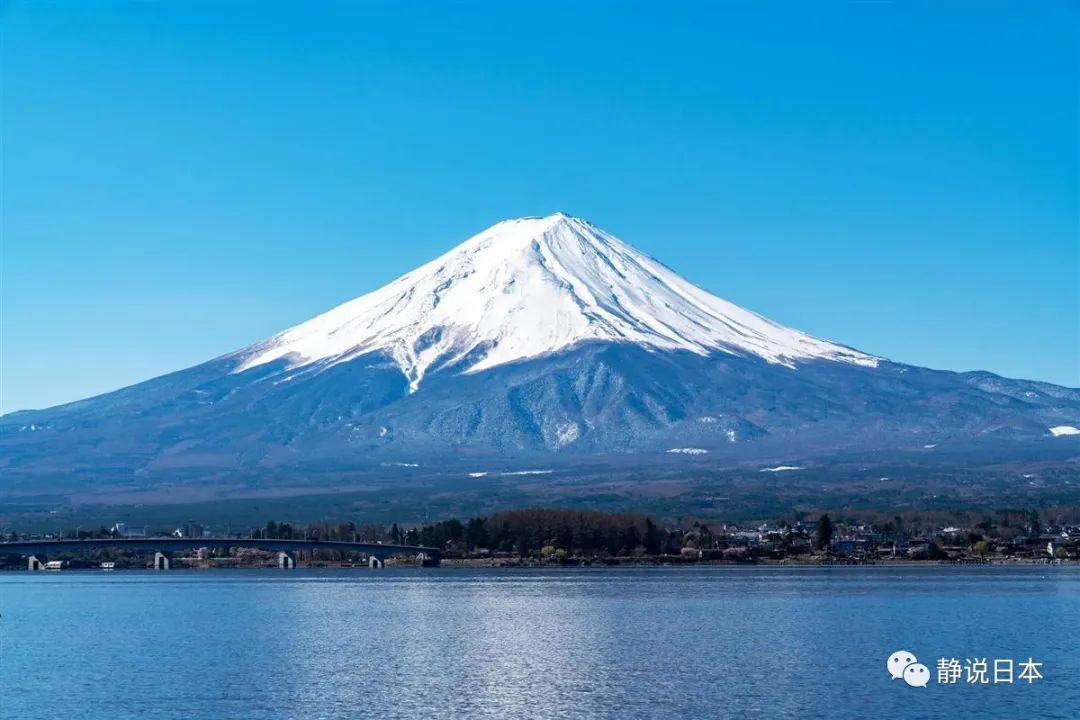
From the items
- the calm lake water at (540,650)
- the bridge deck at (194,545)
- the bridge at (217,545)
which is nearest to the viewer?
the calm lake water at (540,650)

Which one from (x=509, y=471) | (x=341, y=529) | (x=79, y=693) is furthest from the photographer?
(x=509, y=471)

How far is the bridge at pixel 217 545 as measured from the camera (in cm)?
9257

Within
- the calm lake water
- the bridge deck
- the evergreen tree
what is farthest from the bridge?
the calm lake water

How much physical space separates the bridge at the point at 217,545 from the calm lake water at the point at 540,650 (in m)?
22.9

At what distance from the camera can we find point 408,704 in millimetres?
32062

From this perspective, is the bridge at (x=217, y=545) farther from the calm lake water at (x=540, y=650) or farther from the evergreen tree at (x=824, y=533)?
the calm lake water at (x=540, y=650)

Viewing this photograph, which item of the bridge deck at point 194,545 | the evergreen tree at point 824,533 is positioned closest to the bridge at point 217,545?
the bridge deck at point 194,545

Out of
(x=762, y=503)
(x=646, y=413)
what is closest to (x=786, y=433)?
(x=646, y=413)

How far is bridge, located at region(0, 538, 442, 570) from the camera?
92.6 m

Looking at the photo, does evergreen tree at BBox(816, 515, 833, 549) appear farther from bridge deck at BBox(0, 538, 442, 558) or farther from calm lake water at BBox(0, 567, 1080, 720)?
calm lake water at BBox(0, 567, 1080, 720)

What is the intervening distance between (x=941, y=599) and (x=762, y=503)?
83.2 meters

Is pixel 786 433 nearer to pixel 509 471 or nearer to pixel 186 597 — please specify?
pixel 509 471

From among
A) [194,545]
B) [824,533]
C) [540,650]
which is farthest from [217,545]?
[540,650]

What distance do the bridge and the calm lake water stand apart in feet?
75.1
